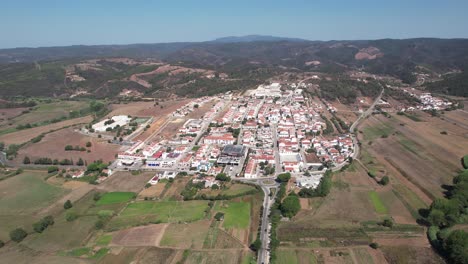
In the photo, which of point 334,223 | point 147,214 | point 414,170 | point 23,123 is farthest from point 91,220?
point 23,123

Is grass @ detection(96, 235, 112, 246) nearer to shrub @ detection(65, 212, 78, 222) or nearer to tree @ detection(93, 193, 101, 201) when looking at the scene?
shrub @ detection(65, 212, 78, 222)

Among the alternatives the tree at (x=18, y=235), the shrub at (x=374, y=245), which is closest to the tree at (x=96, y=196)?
the tree at (x=18, y=235)

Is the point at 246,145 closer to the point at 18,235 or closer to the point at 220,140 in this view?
the point at 220,140

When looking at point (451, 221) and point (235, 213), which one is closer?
point (451, 221)

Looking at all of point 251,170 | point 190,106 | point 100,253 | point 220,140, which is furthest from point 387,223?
point 190,106

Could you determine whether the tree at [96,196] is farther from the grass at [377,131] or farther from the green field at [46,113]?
the grass at [377,131]

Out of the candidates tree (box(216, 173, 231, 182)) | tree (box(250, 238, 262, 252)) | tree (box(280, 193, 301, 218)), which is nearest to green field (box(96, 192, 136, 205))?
tree (box(216, 173, 231, 182))
